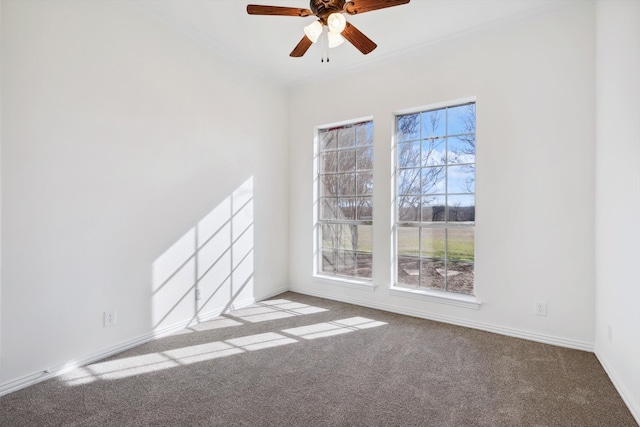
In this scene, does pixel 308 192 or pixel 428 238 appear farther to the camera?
pixel 308 192

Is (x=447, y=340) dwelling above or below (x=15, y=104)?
below

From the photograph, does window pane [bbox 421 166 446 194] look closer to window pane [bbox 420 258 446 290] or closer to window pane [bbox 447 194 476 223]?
window pane [bbox 447 194 476 223]

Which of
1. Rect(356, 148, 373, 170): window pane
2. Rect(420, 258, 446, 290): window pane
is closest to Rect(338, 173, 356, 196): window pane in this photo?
Rect(356, 148, 373, 170): window pane

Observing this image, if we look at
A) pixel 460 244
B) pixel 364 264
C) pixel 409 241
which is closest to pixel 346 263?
pixel 364 264

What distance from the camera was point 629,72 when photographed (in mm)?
1987

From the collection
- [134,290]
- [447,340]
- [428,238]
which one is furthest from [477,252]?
[134,290]

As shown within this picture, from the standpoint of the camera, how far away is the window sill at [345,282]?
3887mm

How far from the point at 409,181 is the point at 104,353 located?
337 centimetres

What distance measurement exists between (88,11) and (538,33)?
3788 mm

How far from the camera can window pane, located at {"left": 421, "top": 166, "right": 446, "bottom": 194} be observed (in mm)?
3475

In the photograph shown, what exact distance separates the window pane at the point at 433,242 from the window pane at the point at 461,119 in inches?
42.4

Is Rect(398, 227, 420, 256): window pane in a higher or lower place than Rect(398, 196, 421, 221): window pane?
lower

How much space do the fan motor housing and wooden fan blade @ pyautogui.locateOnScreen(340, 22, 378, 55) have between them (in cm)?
16

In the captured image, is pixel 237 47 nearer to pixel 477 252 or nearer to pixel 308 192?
pixel 308 192
